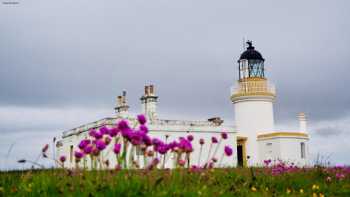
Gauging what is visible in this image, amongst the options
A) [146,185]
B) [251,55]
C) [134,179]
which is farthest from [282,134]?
[134,179]

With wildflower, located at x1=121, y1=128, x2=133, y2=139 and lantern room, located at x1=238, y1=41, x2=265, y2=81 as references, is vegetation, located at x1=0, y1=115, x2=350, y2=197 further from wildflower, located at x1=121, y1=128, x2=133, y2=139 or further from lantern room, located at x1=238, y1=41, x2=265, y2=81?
lantern room, located at x1=238, y1=41, x2=265, y2=81

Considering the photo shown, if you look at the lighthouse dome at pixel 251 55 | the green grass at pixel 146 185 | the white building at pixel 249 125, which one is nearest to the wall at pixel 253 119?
the white building at pixel 249 125

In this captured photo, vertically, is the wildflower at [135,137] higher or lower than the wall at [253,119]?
lower

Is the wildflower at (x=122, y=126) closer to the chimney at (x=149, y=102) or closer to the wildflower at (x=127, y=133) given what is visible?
the wildflower at (x=127, y=133)

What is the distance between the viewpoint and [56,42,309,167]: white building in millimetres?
38219

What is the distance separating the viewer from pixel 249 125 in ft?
135

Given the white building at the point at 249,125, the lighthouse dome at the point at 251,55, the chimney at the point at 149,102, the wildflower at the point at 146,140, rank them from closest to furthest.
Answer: the wildflower at the point at 146,140, the white building at the point at 249,125, the chimney at the point at 149,102, the lighthouse dome at the point at 251,55

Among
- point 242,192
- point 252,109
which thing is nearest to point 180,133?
point 252,109

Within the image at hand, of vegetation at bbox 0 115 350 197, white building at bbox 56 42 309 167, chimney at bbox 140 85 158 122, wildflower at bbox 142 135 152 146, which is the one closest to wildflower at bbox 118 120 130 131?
vegetation at bbox 0 115 350 197

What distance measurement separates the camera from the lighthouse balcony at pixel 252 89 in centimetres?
4191

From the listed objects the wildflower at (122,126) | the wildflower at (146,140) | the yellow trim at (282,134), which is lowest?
the wildflower at (146,140)

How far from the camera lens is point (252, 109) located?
4159 centimetres

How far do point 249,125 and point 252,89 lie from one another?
9.17 feet

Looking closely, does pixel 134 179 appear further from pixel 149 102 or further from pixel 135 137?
pixel 149 102
